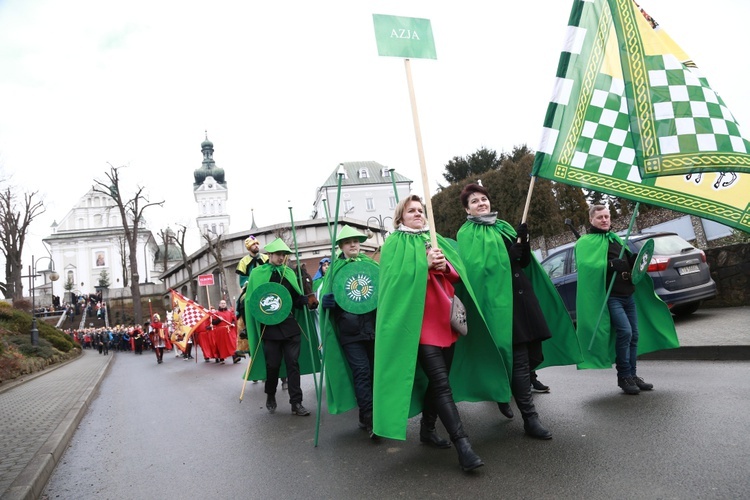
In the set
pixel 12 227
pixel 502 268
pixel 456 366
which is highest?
pixel 12 227

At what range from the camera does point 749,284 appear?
10469mm

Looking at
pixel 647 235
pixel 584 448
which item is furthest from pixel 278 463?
pixel 647 235

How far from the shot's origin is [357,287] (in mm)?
5535

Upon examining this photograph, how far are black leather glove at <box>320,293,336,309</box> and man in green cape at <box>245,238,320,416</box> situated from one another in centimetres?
136

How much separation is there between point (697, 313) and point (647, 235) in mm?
2226

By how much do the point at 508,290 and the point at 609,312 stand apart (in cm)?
189

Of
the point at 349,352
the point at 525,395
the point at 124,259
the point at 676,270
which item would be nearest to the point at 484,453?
the point at 525,395

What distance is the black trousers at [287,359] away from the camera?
266 inches

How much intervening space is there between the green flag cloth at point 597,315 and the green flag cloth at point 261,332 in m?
3.09

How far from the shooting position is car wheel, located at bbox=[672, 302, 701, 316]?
33.6 feet

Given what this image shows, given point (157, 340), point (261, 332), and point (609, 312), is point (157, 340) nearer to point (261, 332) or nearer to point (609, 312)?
point (261, 332)

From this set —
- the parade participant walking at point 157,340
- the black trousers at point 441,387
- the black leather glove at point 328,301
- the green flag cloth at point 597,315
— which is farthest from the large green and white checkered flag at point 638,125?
the parade participant walking at point 157,340

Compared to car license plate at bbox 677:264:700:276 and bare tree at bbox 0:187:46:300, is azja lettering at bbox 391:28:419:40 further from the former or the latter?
bare tree at bbox 0:187:46:300

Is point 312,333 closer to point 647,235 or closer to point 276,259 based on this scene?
point 276,259
